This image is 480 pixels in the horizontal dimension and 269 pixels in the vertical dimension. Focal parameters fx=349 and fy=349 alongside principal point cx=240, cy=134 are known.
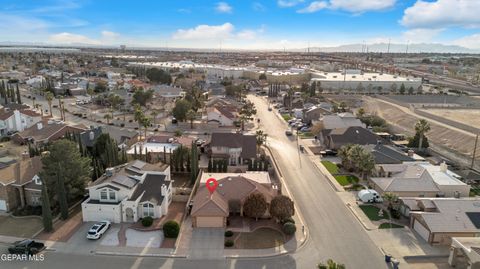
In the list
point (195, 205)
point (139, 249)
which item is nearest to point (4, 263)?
point (139, 249)

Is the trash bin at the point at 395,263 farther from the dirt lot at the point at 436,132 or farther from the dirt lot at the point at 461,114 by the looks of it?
the dirt lot at the point at 461,114

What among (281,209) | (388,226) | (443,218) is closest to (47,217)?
(281,209)

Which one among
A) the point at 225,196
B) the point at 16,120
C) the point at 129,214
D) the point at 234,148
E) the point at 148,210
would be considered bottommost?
the point at 129,214

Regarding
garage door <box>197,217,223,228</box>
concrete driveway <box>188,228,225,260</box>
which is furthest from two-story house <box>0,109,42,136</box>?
concrete driveway <box>188,228,225,260</box>

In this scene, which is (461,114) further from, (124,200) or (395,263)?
(124,200)

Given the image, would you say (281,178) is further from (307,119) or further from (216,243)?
(307,119)

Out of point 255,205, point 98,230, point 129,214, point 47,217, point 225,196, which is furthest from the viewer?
point 225,196

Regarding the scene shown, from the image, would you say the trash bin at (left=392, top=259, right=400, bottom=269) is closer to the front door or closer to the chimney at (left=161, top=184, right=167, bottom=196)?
the chimney at (left=161, top=184, right=167, bottom=196)
